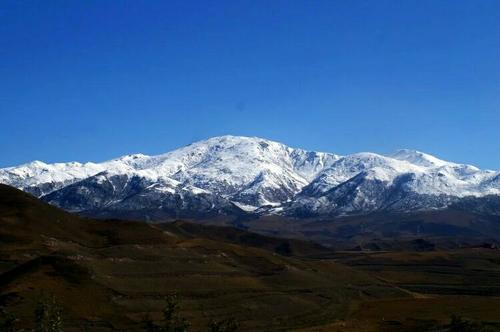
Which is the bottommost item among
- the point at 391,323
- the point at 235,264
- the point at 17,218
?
the point at 391,323

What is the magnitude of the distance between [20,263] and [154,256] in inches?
1172

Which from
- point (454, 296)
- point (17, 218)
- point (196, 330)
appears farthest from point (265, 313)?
point (17, 218)

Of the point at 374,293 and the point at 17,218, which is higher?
the point at 17,218

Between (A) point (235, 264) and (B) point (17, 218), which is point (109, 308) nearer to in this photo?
(A) point (235, 264)

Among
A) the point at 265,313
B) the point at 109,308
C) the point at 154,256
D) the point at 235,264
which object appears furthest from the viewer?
the point at 235,264

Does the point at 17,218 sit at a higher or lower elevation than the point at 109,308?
higher

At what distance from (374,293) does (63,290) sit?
8412 cm

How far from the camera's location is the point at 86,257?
149 metres

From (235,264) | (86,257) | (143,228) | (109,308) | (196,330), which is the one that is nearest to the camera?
(196,330)

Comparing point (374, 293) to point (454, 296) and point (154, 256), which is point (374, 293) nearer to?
point (454, 296)

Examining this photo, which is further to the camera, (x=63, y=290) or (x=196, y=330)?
(x=63, y=290)

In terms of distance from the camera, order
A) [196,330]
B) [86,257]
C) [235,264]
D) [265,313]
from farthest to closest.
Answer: [235,264]
[86,257]
[265,313]
[196,330]

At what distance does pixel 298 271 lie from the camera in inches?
7151

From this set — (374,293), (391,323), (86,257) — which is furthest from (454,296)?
(86,257)
